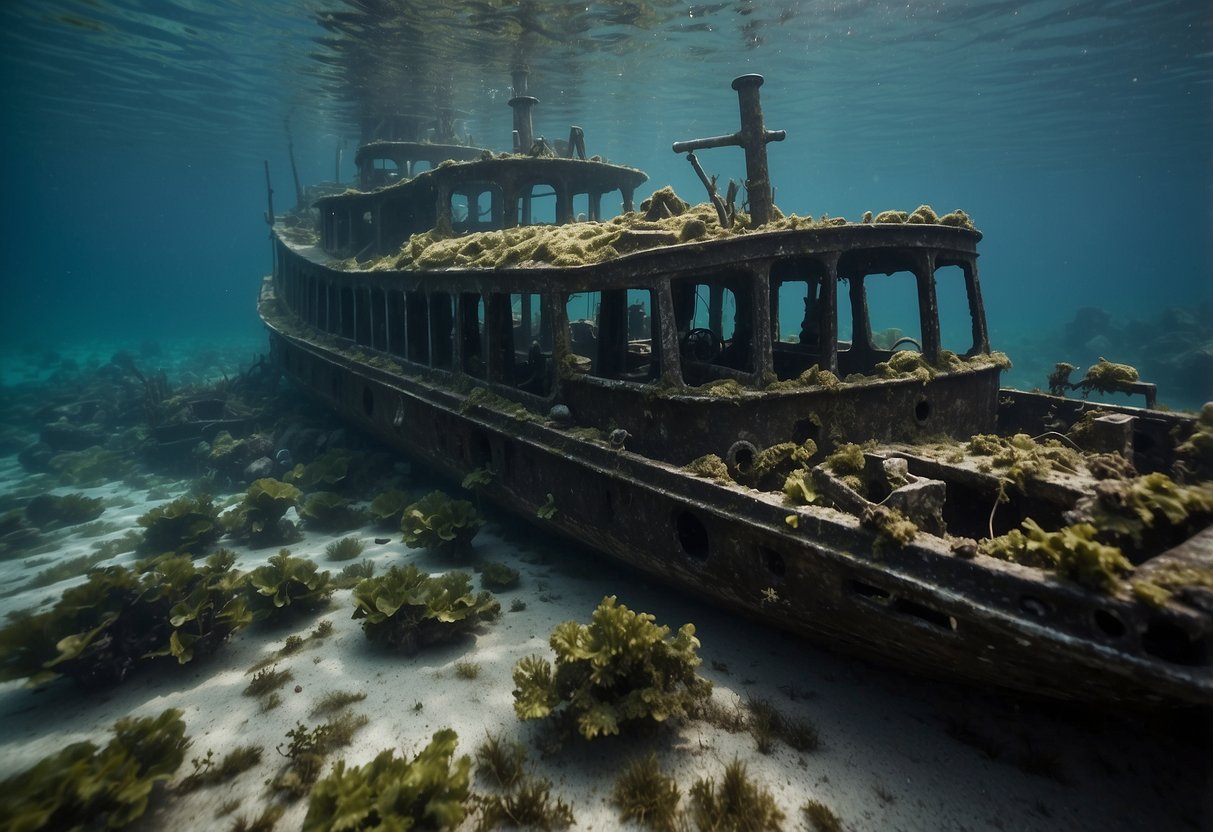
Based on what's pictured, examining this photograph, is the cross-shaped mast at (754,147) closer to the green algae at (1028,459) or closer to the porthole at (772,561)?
the green algae at (1028,459)

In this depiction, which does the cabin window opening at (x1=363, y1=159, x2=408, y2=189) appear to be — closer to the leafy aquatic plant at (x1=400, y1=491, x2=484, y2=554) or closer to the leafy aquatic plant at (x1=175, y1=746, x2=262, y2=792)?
the leafy aquatic plant at (x1=400, y1=491, x2=484, y2=554)

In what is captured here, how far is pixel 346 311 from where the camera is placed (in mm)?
13445

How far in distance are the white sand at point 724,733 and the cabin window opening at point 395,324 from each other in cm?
600

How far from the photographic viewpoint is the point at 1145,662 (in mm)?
2756

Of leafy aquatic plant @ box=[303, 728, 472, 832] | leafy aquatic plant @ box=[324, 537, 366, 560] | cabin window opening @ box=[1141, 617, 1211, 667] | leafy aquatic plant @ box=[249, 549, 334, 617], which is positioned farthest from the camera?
leafy aquatic plant @ box=[324, 537, 366, 560]

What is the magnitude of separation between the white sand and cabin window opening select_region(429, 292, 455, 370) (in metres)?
4.57

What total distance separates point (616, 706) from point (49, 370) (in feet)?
204

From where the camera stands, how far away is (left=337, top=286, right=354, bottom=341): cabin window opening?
1338 cm

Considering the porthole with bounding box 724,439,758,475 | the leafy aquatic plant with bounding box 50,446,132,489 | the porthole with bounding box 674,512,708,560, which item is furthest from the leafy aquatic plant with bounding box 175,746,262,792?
the leafy aquatic plant with bounding box 50,446,132,489

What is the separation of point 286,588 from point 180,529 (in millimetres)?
4941

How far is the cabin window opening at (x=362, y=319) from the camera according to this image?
12.6m

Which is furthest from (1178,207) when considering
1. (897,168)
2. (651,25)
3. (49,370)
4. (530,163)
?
(49,370)

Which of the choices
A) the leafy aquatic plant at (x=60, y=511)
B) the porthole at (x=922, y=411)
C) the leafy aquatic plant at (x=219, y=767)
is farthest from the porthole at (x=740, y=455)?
the leafy aquatic plant at (x=60, y=511)

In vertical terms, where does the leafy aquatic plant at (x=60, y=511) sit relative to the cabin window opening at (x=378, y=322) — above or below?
below
